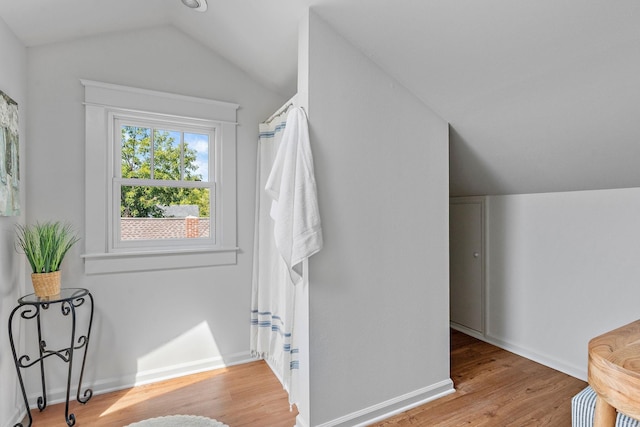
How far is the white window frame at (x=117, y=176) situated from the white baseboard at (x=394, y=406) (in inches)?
55.6

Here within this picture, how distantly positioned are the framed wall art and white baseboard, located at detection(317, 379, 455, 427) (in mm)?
2038

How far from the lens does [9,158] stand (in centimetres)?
168

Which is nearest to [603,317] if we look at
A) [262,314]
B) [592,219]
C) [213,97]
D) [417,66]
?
[592,219]

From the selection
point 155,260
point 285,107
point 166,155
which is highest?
point 285,107

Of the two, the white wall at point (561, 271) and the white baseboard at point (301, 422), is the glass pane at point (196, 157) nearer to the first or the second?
the white baseboard at point (301, 422)

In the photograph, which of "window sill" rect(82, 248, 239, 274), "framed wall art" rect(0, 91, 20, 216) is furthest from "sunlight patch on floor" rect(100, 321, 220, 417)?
"framed wall art" rect(0, 91, 20, 216)

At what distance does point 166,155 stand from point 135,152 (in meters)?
0.21

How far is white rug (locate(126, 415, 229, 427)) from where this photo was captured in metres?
1.78

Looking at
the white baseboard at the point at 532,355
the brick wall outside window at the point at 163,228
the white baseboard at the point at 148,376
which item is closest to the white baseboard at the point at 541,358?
the white baseboard at the point at 532,355

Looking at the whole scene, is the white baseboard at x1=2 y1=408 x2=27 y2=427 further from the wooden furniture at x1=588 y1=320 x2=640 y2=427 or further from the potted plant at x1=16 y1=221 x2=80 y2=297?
the wooden furniture at x1=588 y1=320 x2=640 y2=427

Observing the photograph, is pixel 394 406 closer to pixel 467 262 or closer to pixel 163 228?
pixel 467 262

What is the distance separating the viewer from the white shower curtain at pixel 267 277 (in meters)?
2.22

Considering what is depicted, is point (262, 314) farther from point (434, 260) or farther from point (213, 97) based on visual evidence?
point (213, 97)

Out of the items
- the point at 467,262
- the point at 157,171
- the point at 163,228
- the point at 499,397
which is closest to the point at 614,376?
the point at 499,397
